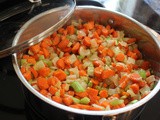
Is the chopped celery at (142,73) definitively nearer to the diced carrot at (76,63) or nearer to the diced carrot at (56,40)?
the diced carrot at (76,63)

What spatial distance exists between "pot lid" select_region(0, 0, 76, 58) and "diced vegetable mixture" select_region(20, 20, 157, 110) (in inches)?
4.2

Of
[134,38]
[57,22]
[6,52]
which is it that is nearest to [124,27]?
[134,38]

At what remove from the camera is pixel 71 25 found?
1.23 m

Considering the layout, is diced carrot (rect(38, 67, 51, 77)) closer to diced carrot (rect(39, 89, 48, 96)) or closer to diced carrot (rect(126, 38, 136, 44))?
diced carrot (rect(39, 89, 48, 96))

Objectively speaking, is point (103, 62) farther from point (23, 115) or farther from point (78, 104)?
point (23, 115)

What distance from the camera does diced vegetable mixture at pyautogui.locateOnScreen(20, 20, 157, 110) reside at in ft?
3.09

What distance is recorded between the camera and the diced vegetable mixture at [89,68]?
94 cm

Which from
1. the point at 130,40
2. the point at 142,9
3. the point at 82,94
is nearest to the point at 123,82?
the point at 82,94

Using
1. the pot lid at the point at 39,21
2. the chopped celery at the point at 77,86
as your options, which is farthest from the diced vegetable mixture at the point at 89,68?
the pot lid at the point at 39,21

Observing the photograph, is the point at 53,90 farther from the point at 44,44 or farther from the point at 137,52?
the point at 137,52

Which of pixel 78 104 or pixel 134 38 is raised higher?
pixel 134 38

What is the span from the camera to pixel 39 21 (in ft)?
3.41

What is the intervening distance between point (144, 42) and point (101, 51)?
0.65 feet

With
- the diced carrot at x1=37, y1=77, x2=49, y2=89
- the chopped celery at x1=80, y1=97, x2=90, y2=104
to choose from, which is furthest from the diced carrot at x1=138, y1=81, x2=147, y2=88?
the diced carrot at x1=37, y1=77, x2=49, y2=89
